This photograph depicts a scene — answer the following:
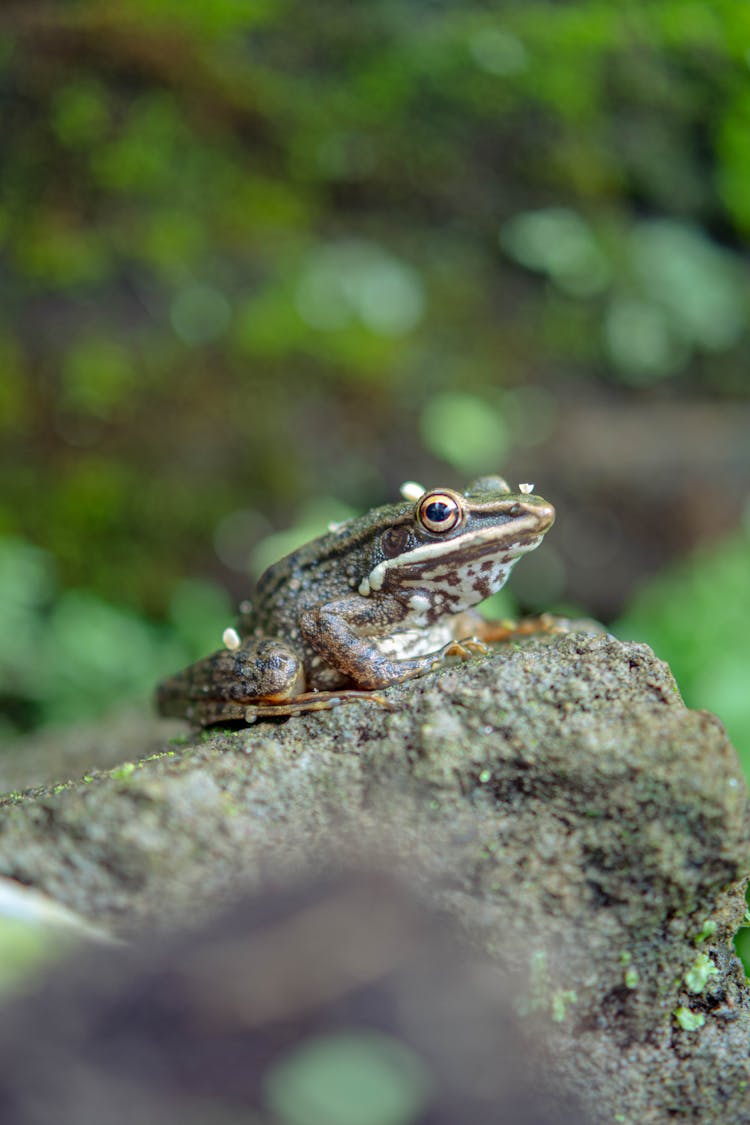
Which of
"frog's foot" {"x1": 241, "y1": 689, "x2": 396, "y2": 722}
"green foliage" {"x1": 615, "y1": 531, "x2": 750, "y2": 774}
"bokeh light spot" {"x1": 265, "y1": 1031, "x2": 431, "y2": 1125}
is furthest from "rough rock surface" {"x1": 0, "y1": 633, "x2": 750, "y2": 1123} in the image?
"green foliage" {"x1": 615, "y1": 531, "x2": 750, "y2": 774}

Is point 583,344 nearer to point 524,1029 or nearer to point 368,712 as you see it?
point 368,712

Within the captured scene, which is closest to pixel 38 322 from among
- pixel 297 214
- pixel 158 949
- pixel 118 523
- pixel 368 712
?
pixel 118 523

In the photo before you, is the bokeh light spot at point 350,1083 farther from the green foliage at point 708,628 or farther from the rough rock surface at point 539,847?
the green foliage at point 708,628

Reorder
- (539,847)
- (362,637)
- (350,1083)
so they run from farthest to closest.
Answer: (362,637)
(539,847)
(350,1083)

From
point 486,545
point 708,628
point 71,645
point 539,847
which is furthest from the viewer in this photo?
point 71,645

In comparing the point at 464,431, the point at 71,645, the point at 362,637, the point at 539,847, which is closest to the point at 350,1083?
the point at 539,847

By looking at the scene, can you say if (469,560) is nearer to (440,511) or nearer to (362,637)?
(440,511)
